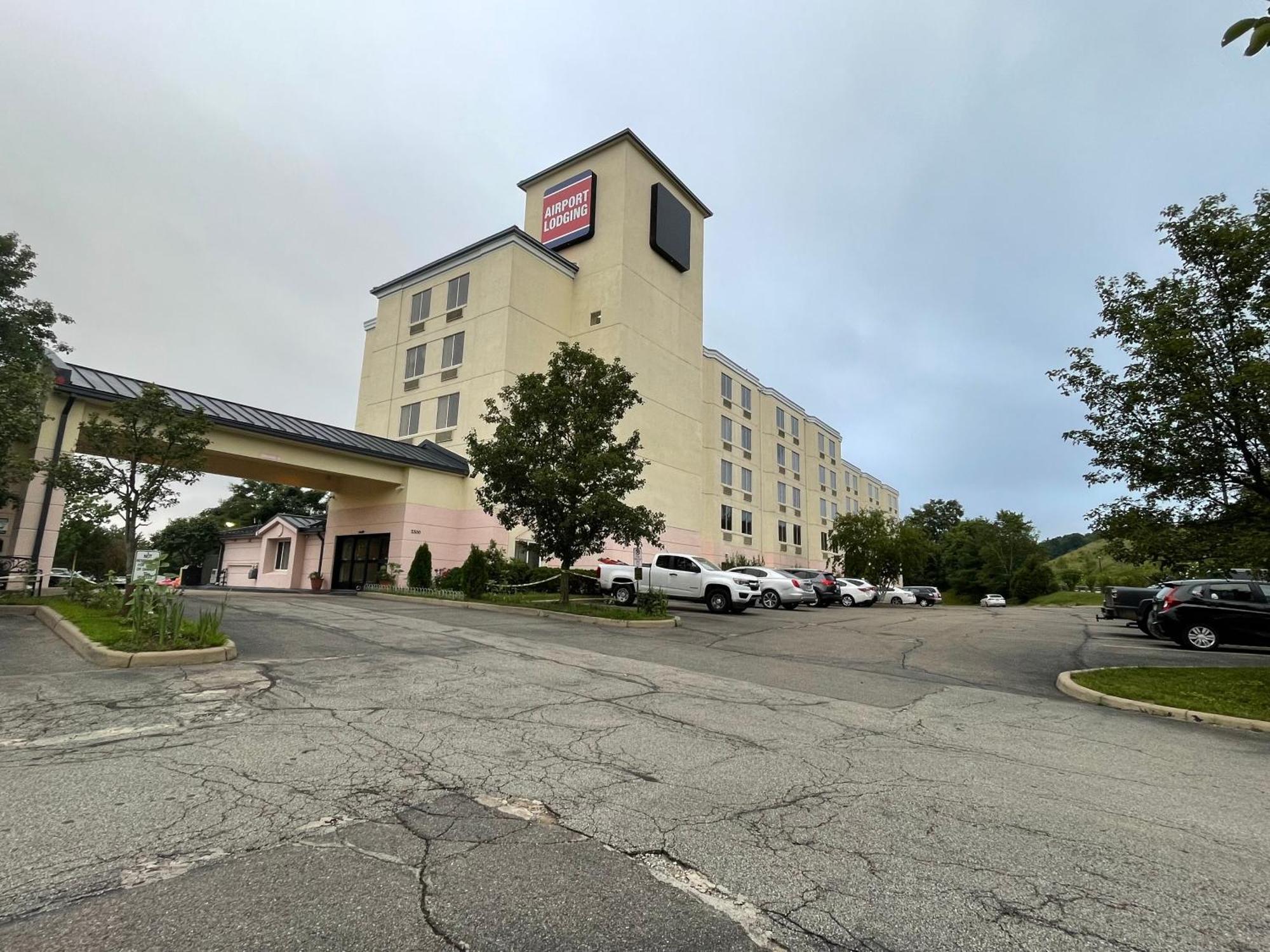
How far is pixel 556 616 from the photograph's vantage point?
17.3 metres

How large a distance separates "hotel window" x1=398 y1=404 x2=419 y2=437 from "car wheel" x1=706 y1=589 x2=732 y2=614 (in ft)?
61.4

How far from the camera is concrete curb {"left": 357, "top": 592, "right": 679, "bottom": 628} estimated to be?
15.9m

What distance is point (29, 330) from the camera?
19828mm

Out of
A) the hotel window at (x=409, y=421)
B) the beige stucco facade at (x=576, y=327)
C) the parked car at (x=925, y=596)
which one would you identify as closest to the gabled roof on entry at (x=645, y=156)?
the beige stucco facade at (x=576, y=327)

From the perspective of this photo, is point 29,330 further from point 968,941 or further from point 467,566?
point 968,941

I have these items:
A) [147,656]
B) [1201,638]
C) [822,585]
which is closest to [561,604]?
[147,656]

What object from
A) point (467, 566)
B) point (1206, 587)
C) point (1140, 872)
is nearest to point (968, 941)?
point (1140, 872)

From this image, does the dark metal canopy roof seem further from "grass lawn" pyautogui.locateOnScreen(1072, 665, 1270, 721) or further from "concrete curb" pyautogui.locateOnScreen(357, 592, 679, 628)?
"grass lawn" pyautogui.locateOnScreen(1072, 665, 1270, 721)

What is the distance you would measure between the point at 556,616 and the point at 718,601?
253 inches

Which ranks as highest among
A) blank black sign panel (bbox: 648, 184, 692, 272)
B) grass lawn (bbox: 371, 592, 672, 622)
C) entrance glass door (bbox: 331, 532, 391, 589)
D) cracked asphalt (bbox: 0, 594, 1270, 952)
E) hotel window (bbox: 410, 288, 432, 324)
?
blank black sign panel (bbox: 648, 184, 692, 272)

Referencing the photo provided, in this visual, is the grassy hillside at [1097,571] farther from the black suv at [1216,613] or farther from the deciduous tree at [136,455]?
the deciduous tree at [136,455]

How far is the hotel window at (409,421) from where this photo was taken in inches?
1324

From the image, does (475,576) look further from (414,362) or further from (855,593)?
(855,593)

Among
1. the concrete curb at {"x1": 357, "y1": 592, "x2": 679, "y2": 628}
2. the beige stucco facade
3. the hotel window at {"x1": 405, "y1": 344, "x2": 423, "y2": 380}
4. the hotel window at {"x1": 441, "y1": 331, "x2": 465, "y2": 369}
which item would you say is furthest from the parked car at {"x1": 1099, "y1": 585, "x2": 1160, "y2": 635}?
the hotel window at {"x1": 405, "y1": 344, "x2": 423, "y2": 380}
